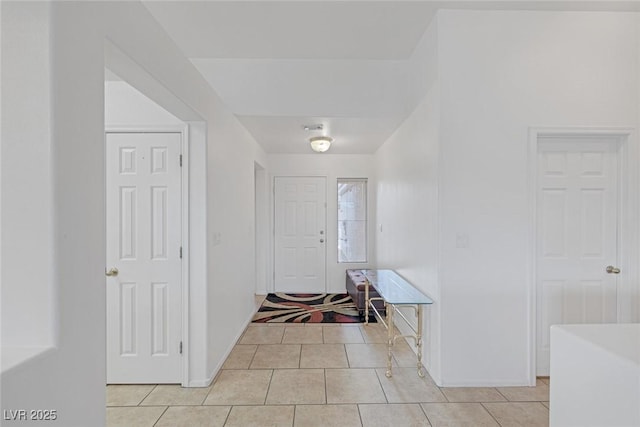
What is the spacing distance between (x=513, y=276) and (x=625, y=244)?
3.12ft

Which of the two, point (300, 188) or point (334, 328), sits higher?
point (300, 188)

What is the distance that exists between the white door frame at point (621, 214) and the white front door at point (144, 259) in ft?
8.89

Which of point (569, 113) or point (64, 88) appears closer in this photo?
point (64, 88)

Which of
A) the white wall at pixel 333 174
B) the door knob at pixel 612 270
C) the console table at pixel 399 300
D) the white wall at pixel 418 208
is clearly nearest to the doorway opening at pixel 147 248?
the console table at pixel 399 300

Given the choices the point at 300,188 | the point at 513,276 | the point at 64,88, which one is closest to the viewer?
the point at 64,88

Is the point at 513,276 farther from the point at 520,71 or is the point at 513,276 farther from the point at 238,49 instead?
the point at 238,49

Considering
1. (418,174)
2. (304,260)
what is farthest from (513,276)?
(304,260)

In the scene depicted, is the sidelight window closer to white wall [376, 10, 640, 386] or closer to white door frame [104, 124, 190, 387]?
white wall [376, 10, 640, 386]

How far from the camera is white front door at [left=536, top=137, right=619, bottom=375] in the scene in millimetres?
2766

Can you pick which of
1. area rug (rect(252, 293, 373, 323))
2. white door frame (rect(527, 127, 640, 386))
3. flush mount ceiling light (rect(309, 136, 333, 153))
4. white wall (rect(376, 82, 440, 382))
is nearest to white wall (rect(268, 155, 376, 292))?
area rug (rect(252, 293, 373, 323))

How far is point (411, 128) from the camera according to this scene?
3.47 meters

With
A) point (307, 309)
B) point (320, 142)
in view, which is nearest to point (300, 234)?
point (307, 309)

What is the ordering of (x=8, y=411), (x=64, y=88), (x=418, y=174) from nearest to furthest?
(x=8, y=411)
(x=64, y=88)
(x=418, y=174)

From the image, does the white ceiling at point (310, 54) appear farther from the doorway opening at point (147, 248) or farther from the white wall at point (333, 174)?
the white wall at point (333, 174)
